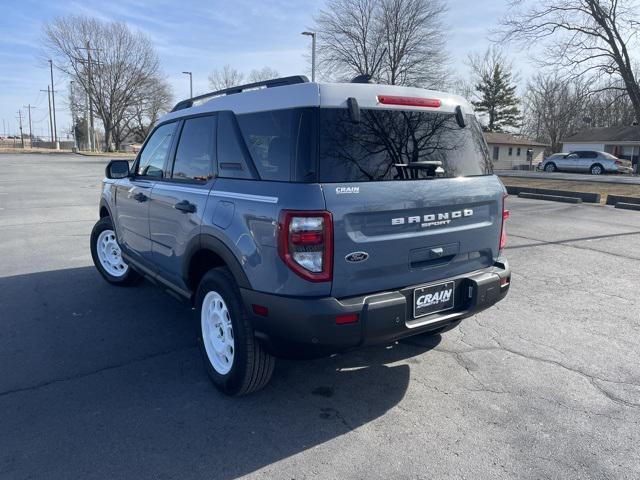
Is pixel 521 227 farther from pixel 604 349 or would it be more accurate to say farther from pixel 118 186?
pixel 118 186

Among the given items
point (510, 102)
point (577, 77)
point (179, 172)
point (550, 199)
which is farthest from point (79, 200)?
point (510, 102)

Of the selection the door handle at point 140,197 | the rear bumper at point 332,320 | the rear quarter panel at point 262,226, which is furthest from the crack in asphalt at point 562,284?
the door handle at point 140,197

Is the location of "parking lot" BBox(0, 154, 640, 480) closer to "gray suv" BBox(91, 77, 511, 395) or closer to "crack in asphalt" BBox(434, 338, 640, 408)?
"crack in asphalt" BBox(434, 338, 640, 408)

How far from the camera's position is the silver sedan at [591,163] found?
1339 inches

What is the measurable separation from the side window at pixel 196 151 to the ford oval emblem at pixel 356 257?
50.7 inches

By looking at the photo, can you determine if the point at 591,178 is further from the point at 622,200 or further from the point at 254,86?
the point at 254,86

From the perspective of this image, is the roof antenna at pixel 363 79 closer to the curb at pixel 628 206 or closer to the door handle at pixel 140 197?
the door handle at pixel 140 197

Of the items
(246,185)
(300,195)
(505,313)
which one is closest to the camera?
(300,195)

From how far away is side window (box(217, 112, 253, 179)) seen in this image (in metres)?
3.09

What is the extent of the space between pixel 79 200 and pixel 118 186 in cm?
991

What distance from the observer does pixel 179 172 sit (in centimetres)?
390

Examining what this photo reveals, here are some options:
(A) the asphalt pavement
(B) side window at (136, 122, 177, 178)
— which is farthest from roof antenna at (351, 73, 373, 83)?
(A) the asphalt pavement

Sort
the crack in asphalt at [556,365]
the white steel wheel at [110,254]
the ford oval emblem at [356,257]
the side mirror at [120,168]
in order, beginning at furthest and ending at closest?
the white steel wheel at [110,254] → the side mirror at [120,168] → the crack in asphalt at [556,365] → the ford oval emblem at [356,257]

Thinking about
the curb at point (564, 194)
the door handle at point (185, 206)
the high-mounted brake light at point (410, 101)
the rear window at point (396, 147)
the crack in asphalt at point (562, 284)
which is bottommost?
the crack in asphalt at point (562, 284)
